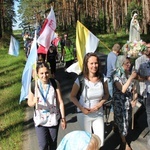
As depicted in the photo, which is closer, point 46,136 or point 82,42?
point 46,136

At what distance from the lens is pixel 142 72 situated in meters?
5.71

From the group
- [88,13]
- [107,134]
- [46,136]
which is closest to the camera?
[46,136]

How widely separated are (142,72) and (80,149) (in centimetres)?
375

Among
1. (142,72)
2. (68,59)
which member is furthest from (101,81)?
(68,59)

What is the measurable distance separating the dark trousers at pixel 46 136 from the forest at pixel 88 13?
8.09m

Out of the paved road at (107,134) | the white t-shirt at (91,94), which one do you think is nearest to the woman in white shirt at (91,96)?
the white t-shirt at (91,94)

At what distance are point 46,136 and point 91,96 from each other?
83cm

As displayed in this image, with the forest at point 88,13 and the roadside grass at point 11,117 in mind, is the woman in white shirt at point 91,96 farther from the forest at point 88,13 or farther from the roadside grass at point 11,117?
the forest at point 88,13

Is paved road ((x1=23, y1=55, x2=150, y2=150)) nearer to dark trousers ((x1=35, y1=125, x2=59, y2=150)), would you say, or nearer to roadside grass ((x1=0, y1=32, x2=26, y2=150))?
roadside grass ((x1=0, y1=32, x2=26, y2=150))

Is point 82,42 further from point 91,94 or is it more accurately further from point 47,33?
point 91,94

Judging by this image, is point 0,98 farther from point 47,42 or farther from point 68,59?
point 47,42

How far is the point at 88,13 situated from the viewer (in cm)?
6912

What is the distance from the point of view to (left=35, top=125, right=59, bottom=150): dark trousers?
14.7ft

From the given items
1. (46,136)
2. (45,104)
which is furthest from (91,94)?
(46,136)
